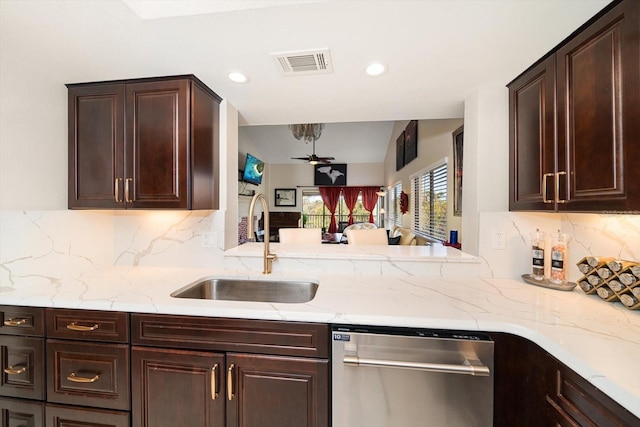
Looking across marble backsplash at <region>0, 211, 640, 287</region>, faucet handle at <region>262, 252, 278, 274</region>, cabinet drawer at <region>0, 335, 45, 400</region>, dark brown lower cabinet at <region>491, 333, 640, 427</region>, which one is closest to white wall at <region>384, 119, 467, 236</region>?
marble backsplash at <region>0, 211, 640, 287</region>

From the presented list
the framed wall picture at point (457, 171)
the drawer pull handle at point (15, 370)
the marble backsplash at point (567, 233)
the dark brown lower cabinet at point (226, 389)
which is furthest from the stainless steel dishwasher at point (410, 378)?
the framed wall picture at point (457, 171)

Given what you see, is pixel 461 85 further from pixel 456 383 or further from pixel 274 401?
pixel 274 401

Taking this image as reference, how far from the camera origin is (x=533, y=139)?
4.45 feet

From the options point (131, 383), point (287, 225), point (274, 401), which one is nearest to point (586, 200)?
point (274, 401)

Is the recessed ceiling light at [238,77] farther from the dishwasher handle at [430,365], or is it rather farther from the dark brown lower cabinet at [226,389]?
the dishwasher handle at [430,365]

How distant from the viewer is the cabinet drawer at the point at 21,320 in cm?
121

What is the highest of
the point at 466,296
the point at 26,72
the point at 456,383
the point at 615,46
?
the point at 26,72

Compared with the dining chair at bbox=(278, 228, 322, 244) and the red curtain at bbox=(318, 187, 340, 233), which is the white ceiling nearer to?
the dining chair at bbox=(278, 228, 322, 244)

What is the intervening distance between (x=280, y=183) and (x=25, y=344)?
274 inches

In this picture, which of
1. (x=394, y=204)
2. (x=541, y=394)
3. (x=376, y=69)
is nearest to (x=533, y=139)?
(x=376, y=69)

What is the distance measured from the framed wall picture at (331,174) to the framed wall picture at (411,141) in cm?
292

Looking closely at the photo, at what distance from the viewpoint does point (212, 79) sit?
5.09ft

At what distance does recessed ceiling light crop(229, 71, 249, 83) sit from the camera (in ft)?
4.90

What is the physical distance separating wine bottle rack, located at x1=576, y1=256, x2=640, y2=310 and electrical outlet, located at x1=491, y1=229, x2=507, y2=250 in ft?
1.12
